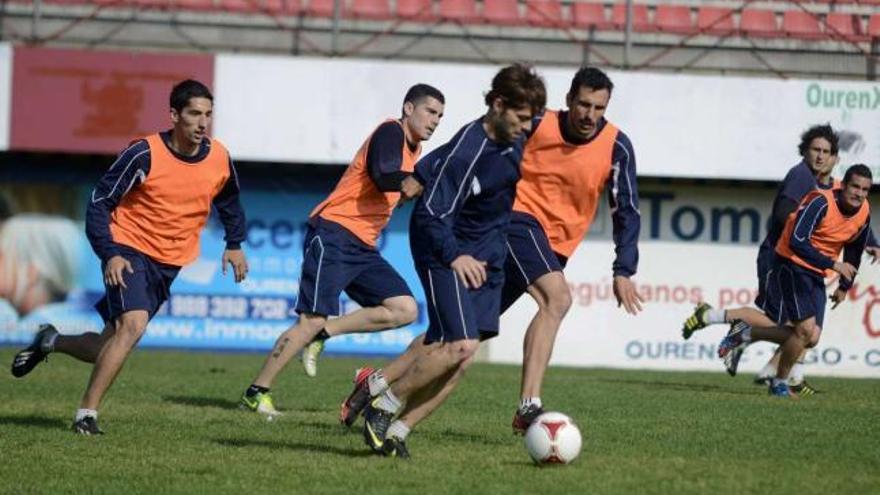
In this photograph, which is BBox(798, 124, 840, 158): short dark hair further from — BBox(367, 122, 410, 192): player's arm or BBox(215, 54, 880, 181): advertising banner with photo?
BBox(215, 54, 880, 181): advertising banner with photo

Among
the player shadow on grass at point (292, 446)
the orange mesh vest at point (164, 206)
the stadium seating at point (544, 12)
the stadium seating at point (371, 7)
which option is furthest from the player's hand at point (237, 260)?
the stadium seating at point (544, 12)

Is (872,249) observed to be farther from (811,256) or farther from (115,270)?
(115,270)

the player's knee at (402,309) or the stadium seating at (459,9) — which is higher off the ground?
the stadium seating at (459,9)

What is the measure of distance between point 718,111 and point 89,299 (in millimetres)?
9001

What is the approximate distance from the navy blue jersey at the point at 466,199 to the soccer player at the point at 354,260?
97.9 inches

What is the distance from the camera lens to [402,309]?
39.0 ft

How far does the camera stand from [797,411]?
1247cm

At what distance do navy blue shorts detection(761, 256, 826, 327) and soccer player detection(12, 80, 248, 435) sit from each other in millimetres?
5996

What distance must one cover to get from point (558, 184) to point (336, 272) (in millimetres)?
1930

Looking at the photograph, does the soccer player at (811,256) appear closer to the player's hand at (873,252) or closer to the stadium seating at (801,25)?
the player's hand at (873,252)

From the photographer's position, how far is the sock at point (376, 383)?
358 inches

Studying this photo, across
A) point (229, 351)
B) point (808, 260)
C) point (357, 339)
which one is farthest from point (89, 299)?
point (808, 260)

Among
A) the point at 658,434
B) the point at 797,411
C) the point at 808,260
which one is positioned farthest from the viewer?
the point at 808,260

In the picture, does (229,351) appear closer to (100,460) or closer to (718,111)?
(718,111)
